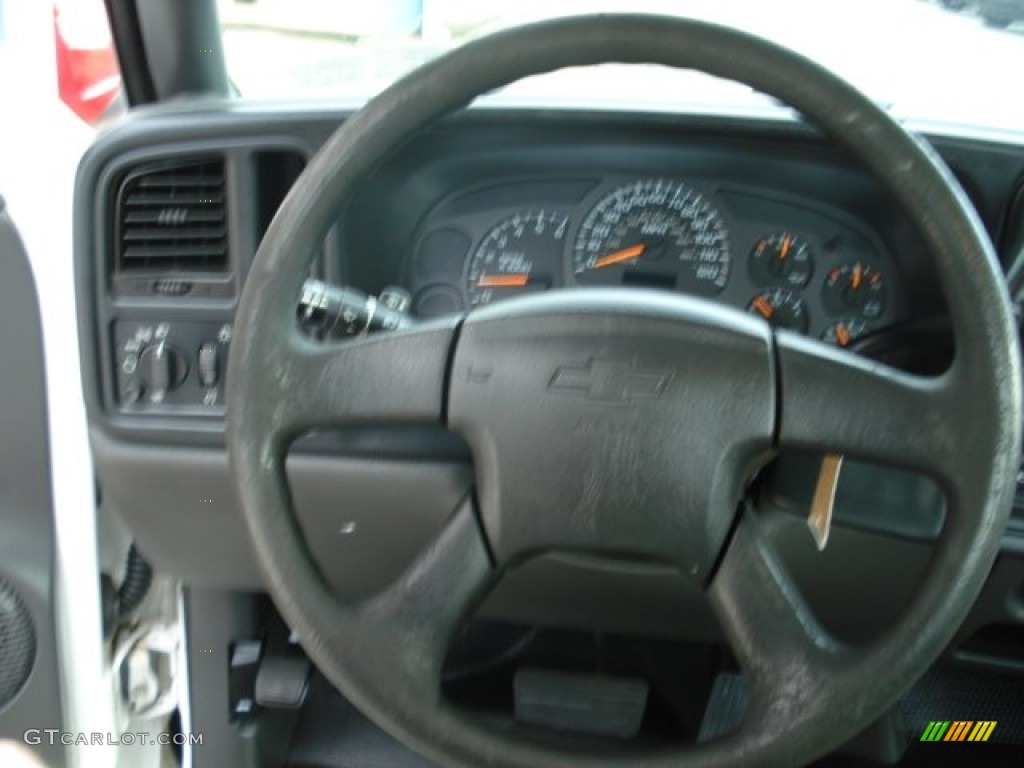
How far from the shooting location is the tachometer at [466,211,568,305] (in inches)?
42.0

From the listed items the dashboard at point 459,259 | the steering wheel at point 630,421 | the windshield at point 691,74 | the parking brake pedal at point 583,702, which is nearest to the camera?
the steering wheel at point 630,421

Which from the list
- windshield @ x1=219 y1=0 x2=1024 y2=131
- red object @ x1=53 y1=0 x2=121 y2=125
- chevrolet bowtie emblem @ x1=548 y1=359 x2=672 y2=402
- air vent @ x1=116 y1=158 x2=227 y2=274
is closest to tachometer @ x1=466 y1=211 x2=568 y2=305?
windshield @ x1=219 y1=0 x2=1024 y2=131

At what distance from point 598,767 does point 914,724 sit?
0.68m

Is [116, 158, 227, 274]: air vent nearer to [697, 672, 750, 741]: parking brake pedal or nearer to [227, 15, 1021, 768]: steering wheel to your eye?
[227, 15, 1021, 768]: steering wheel

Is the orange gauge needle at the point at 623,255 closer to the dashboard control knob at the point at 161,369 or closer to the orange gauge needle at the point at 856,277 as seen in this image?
the orange gauge needle at the point at 856,277

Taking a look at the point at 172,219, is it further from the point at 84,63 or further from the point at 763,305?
the point at 763,305

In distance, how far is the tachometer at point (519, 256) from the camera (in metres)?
1.07

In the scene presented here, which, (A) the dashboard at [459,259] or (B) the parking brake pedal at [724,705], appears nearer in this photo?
(A) the dashboard at [459,259]

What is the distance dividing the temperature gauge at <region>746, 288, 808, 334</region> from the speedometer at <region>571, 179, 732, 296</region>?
4 centimetres

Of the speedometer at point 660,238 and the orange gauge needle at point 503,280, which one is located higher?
the speedometer at point 660,238

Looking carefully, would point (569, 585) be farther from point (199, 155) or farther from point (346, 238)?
point (199, 155)

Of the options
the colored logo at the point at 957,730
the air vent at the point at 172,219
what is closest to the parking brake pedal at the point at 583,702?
the colored logo at the point at 957,730

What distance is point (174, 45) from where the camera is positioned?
46.6 inches

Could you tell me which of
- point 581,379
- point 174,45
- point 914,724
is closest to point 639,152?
point 581,379
